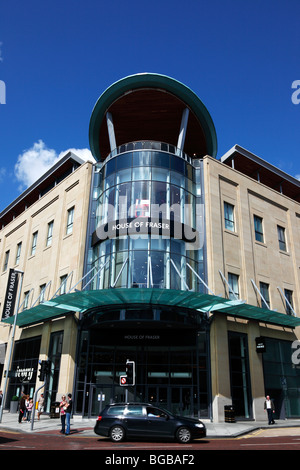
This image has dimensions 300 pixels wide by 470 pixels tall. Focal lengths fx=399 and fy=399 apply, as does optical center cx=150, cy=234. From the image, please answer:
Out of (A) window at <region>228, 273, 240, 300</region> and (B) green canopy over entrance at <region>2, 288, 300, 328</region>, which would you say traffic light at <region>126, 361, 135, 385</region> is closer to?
(B) green canopy over entrance at <region>2, 288, 300, 328</region>

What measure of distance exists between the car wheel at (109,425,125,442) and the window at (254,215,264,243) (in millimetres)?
21004

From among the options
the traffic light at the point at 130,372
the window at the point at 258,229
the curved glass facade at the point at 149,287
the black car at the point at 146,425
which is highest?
the window at the point at 258,229

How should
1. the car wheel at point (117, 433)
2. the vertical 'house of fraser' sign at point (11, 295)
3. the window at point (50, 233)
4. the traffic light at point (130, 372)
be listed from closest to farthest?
the car wheel at point (117, 433) → the traffic light at point (130, 372) → the vertical 'house of fraser' sign at point (11, 295) → the window at point (50, 233)

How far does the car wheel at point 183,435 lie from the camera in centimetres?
1443

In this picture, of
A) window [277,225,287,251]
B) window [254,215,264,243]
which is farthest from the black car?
window [277,225,287,251]

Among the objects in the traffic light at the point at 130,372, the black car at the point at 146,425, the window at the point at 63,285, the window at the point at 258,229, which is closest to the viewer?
the black car at the point at 146,425

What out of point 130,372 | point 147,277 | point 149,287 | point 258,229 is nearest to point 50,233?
point 147,277

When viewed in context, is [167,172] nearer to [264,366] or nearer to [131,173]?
[131,173]

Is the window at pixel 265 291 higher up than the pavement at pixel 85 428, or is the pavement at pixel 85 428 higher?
the window at pixel 265 291

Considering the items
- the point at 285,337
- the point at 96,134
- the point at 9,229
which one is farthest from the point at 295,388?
the point at 9,229

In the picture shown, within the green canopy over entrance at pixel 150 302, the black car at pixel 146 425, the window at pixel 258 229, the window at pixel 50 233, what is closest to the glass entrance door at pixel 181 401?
the green canopy over entrance at pixel 150 302

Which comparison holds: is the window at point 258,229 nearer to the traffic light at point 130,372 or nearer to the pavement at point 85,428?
the pavement at point 85,428

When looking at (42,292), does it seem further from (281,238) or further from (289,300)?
(281,238)
